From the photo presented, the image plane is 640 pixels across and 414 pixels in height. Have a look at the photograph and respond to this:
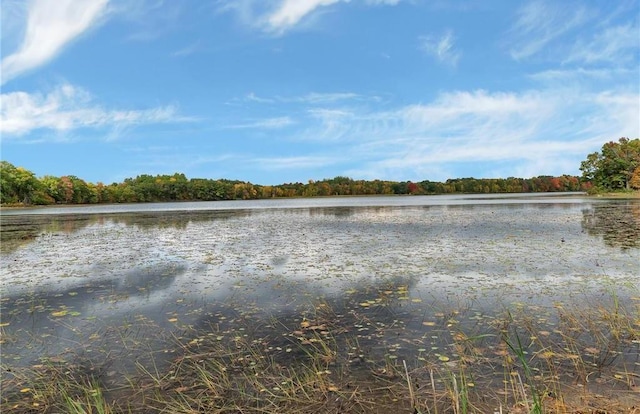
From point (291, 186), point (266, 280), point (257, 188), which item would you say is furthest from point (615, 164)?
point (257, 188)

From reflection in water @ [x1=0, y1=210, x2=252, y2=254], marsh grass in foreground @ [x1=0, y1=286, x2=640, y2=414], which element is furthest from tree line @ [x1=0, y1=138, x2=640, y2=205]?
marsh grass in foreground @ [x1=0, y1=286, x2=640, y2=414]

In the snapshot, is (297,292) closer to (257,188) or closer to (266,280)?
(266,280)

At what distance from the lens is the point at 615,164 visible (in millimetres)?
75812

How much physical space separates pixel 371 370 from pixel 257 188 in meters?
157

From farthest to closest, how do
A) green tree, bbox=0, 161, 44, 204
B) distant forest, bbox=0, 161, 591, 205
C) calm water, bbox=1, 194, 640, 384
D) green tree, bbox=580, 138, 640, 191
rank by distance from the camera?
distant forest, bbox=0, 161, 591, 205 < green tree, bbox=0, 161, 44, 204 < green tree, bbox=580, 138, 640, 191 < calm water, bbox=1, 194, 640, 384

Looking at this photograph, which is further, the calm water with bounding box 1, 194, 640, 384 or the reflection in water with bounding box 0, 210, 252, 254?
the reflection in water with bounding box 0, 210, 252, 254

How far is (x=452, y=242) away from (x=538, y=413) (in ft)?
46.5

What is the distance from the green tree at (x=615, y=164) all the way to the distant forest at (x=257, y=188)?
39554 mm

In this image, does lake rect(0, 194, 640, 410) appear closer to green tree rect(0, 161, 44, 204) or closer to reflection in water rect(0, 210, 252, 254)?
reflection in water rect(0, 210, 252, 254)

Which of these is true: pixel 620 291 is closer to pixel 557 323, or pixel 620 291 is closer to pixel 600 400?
pixel 557 323

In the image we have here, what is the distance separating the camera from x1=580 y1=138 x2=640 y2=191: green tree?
242 ft

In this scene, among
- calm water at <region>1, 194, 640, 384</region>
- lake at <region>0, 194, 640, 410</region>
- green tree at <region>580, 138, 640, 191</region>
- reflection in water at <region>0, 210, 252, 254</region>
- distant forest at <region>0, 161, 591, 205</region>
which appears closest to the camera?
lake at <region>0, 194, 640, 410</region>

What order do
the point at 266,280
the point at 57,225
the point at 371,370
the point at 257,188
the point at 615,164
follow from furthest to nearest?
1. the point at 257,188
2. the point at 615,164
3. the point at 57,225
4. the point at 266,280
5. the point at 371,370

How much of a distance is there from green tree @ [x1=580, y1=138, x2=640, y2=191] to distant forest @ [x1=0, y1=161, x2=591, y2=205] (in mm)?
39554
